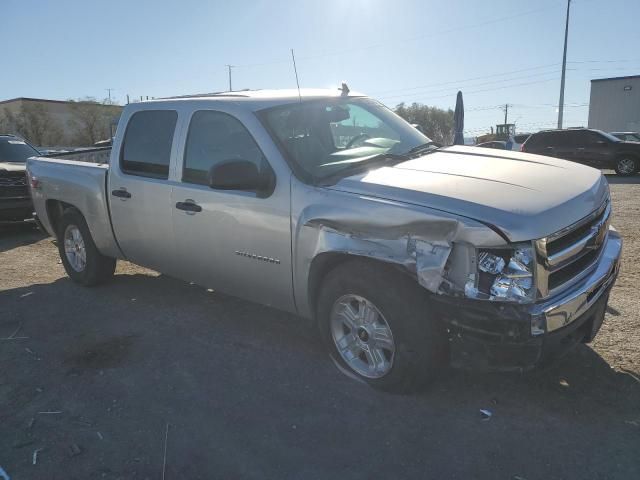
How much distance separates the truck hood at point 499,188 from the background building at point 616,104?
45.1 meters

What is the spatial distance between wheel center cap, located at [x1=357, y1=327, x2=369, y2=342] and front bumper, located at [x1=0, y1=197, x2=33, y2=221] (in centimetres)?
764

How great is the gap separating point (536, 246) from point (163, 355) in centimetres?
286

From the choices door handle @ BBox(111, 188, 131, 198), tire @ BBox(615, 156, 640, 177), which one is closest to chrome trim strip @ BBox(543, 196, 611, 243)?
door handle @ BBox(111, 188, 131, 198)

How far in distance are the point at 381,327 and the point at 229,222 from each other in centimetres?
141

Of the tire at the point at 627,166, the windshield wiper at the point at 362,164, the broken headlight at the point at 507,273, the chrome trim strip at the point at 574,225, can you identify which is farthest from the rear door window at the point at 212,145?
the tire at the point at 627,166

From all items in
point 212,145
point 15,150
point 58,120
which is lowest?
point 15,150

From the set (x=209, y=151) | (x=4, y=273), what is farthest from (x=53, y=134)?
(x=209, y=151)

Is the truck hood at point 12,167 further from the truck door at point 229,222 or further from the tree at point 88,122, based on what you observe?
the tree at point 88,122

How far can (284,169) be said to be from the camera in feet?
11.9

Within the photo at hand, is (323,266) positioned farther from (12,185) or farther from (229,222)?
(12,185)

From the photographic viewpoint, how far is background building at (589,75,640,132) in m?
42.3

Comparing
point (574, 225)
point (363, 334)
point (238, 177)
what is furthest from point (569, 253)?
point (238, 177)

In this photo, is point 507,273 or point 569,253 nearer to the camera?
point 507,273

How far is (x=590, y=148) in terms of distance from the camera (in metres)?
17.5
